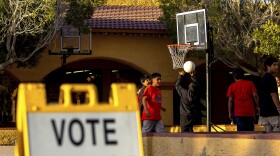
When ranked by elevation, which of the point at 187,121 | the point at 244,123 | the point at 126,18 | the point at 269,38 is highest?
the point at 126,18

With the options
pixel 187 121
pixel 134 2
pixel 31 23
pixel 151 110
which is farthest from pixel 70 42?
pixel 151 110

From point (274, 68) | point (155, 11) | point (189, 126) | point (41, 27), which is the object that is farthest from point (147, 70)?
point (274, 68)

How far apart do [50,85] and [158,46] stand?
510 centimetres

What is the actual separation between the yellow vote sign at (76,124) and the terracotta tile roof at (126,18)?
92.9 ft

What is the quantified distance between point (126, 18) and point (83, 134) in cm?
3055

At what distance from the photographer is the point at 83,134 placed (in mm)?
5348

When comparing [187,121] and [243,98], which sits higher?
[243,98]

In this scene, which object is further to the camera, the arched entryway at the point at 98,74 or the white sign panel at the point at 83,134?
the arched entryway at the point at 98,74

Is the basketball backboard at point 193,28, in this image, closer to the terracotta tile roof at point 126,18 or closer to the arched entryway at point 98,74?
the terracotta tile roof at point 126,18

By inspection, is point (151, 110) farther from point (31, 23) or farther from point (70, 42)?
point (70, 42)

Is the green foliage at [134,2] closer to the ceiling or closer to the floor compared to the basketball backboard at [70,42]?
closer to the ceiling

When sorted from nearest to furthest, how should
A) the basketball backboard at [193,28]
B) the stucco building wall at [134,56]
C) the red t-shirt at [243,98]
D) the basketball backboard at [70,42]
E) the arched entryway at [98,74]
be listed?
the red t-shirt at [243,98], the basketball backboard at [193,28], the basketball backboard at [70,42], the stucco building wall at [134,56], the arched entryway at [98,74]

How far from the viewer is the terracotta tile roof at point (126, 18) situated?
34531mm

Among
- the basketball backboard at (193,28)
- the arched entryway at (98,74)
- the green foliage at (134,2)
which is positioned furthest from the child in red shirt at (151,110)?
Result: the green foliage at (134,2)
